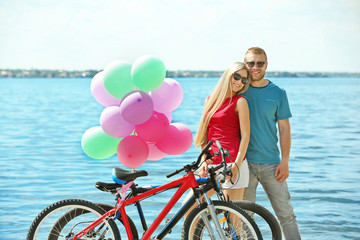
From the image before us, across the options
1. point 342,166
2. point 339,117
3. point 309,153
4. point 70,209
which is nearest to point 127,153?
point 70,209

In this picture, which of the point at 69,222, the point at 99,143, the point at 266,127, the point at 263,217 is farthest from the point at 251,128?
the point at 69,222

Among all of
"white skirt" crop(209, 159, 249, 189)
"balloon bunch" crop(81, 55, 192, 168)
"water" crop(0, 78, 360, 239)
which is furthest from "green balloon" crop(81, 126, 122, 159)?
"water" crop(0, 78, 360, 239)

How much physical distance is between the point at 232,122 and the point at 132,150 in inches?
35.6

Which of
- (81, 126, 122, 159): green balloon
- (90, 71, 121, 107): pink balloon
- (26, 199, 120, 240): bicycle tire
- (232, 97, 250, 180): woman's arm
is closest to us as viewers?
(26, 199, 120, 240): bicycle tire

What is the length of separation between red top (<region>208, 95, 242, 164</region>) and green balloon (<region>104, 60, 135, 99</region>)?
91cm

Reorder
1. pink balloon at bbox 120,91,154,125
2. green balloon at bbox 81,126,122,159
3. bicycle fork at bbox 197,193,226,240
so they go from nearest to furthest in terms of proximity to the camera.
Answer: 1. bicycle fork at bbox 197,193,226,240
2. pink balloon at bbox 120,91,154,125
3. green balloon at bbox 81,126,122,159

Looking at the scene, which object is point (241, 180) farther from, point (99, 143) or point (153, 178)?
point (153, 178)

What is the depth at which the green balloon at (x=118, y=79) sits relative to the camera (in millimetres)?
4656

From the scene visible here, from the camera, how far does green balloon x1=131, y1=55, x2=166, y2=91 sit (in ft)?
15.1

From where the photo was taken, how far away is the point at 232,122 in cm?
414

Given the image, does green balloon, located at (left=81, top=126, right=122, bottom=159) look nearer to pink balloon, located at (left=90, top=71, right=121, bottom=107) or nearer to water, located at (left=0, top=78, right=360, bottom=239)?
pink balloon, located at (left=90, top=71, right=121, bottom=107)

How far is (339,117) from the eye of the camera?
26641 millimetres

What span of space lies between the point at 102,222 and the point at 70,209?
261 mm

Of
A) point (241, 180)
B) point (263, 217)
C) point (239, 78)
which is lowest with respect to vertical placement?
point (263, 217)
